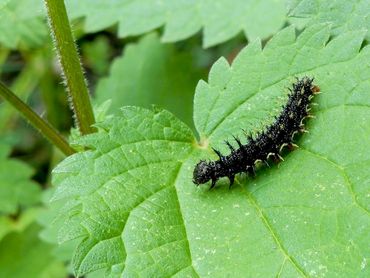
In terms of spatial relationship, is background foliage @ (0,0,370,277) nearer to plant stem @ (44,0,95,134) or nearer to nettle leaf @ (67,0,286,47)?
plant stem @ (44,0,95,134)

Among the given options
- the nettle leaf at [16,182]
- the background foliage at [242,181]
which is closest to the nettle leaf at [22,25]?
the nettle leaf at [16,182]

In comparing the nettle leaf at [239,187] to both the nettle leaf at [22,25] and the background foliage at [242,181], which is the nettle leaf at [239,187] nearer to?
the background foliage at [242,181]

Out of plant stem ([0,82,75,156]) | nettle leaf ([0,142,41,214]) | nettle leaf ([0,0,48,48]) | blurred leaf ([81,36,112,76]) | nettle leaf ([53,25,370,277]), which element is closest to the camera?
nettle leaf ([53,25,370,277])

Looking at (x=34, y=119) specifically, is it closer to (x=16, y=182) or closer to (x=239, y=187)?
(x=239, y=187)

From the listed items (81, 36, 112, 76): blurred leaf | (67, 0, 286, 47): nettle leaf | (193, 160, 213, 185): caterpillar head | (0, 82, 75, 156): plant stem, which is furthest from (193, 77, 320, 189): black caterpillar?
(81, 36, 112, 76): blurred leaf

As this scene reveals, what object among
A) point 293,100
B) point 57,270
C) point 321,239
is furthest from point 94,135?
point 57,270

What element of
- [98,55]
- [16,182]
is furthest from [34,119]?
[98,55]
